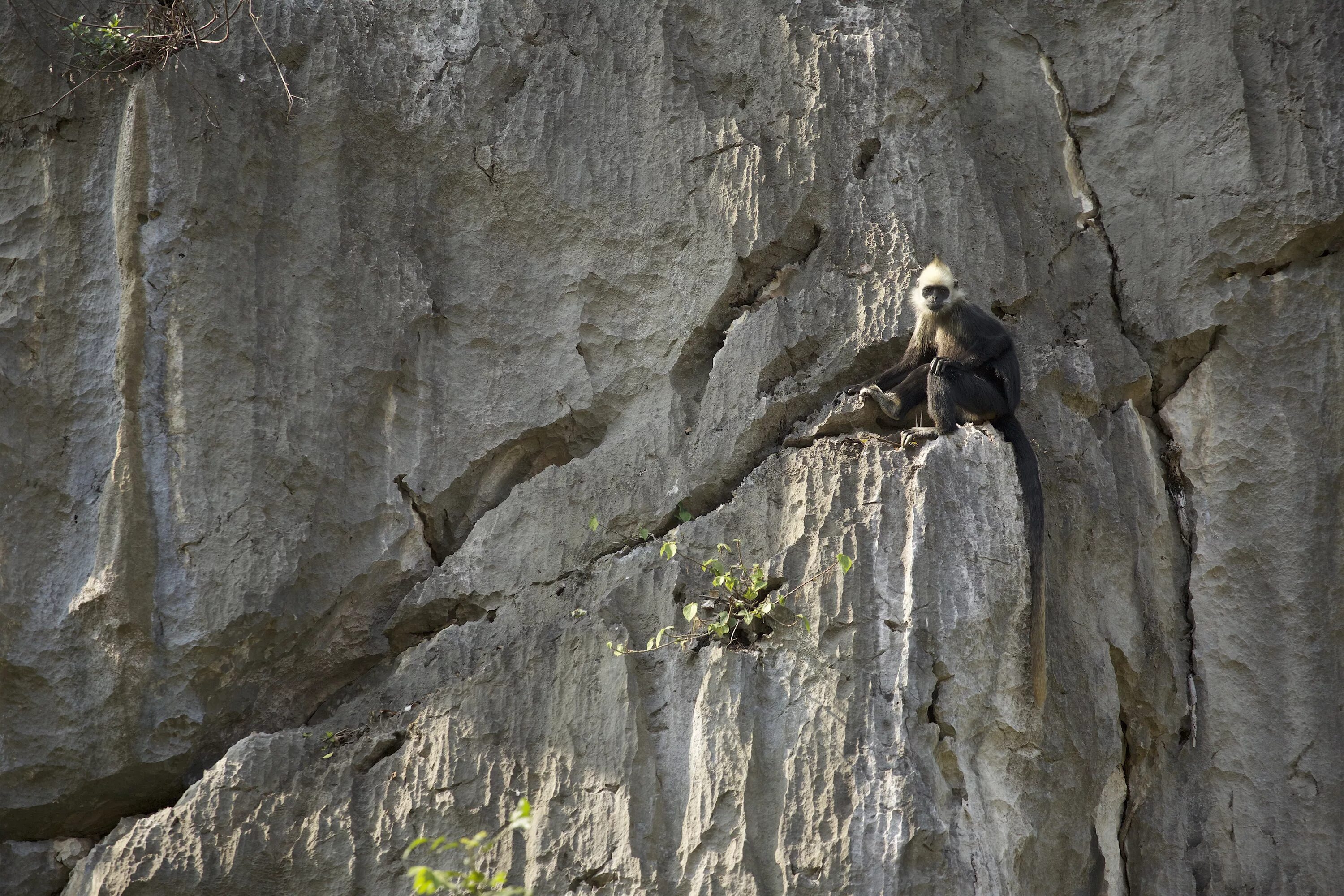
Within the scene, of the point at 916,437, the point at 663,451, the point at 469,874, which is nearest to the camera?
the point at 469,874

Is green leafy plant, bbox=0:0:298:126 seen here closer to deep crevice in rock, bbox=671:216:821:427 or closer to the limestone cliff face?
the limestone cliff face

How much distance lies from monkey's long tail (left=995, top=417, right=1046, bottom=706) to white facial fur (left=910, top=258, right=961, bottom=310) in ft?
2.10

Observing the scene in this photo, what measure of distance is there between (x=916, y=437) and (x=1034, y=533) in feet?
2.19

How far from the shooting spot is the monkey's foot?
5.62 m

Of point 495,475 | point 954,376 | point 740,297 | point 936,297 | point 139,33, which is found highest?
point 139,33

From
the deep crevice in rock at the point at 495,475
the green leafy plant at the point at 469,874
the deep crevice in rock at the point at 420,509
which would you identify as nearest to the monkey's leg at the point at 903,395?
the deep crevice in rock at the point at 495,475

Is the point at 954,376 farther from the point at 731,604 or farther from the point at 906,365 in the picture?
the point at 731,604

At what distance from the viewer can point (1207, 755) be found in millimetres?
5918

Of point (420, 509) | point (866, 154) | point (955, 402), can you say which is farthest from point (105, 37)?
point (955, 402)

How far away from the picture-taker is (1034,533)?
552 cm

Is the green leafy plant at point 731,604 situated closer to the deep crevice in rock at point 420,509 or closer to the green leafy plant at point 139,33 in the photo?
the deep crevice in rock at point 420,509

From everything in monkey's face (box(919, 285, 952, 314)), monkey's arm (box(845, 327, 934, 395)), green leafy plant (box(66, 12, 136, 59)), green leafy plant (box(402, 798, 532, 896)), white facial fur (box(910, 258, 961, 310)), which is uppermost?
green leafy plant (box(66, 12, 136, 59))

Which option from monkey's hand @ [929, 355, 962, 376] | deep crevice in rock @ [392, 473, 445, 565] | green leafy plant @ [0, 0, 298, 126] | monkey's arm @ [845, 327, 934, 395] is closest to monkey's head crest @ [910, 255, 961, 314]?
monkey's arm @ [845, 327, 934, 395]

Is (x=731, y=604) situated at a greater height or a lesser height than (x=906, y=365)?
lesser
